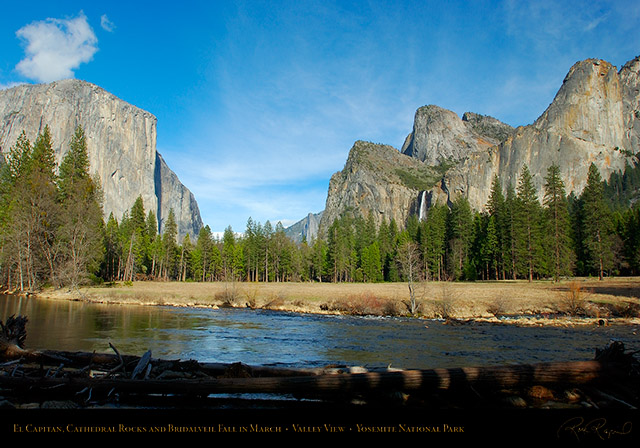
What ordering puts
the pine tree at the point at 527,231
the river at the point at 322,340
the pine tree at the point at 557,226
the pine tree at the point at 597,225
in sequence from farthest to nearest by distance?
1. the pine tree at the point at 527,231
2. the pine tree at the point at 597,225
3. the pine tree at the point at 557,226
4. the river at the point at 322,340

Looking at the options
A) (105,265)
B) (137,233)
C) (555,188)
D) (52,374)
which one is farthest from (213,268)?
(52,374)

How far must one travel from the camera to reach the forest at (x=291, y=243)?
42.8 metres

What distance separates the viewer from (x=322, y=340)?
1788 centimetres

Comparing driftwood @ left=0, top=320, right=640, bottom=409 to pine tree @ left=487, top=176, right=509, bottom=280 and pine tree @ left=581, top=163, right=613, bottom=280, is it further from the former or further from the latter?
pine tree @ left=487, top=176, right=509, bottom=280

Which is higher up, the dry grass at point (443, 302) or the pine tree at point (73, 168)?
the pine tree at point (73, 168)

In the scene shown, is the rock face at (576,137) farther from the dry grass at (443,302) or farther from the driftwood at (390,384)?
the driftwood at (390,384)

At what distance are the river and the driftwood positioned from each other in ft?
14.0

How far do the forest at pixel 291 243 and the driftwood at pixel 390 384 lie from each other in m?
23.1

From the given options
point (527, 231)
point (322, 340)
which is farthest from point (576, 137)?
point (322, 340)

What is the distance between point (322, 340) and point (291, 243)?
3315 inches

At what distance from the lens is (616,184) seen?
508ft

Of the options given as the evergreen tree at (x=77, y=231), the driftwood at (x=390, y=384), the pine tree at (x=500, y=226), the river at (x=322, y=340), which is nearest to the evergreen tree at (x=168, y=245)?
the evergreen tree at (x=77, y=231)

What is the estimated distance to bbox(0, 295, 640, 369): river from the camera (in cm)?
1331

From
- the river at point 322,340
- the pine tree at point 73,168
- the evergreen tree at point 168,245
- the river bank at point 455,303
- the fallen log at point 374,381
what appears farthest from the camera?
the evergreen tree at point 168,245
